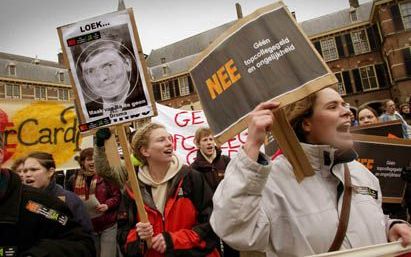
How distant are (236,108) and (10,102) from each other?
154 inches

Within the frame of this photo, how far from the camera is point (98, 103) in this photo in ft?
7.65

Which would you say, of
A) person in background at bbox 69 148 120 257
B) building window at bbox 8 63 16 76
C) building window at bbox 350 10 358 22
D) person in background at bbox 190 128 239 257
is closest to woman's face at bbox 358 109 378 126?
person in background at bbox 190 128 239 257

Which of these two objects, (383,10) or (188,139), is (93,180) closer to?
(188,139)

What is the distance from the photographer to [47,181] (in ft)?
10.0

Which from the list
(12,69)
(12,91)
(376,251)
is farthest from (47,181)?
(12,69)

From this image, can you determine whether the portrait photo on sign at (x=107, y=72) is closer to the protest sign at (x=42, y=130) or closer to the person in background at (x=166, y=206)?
the person in background at (x=166, y=206)

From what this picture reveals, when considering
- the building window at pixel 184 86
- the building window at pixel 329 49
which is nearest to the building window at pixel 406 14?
the building window at pixel 329 49

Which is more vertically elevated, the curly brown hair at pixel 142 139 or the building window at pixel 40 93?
the building window at pixel 40 93

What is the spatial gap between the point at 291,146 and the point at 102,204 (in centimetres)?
311

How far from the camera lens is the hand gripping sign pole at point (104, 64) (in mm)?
2324

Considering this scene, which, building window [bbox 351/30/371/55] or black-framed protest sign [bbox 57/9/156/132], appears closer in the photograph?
black-framed protest sign [bbox 57/9/156/132]

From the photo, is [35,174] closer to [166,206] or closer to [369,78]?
[166,206]

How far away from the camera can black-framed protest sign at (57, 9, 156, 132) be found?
7.63ft

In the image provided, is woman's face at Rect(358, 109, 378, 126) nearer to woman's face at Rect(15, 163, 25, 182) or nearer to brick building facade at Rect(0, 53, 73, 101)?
woman's face at Rect(15, 163, 25, 182)
